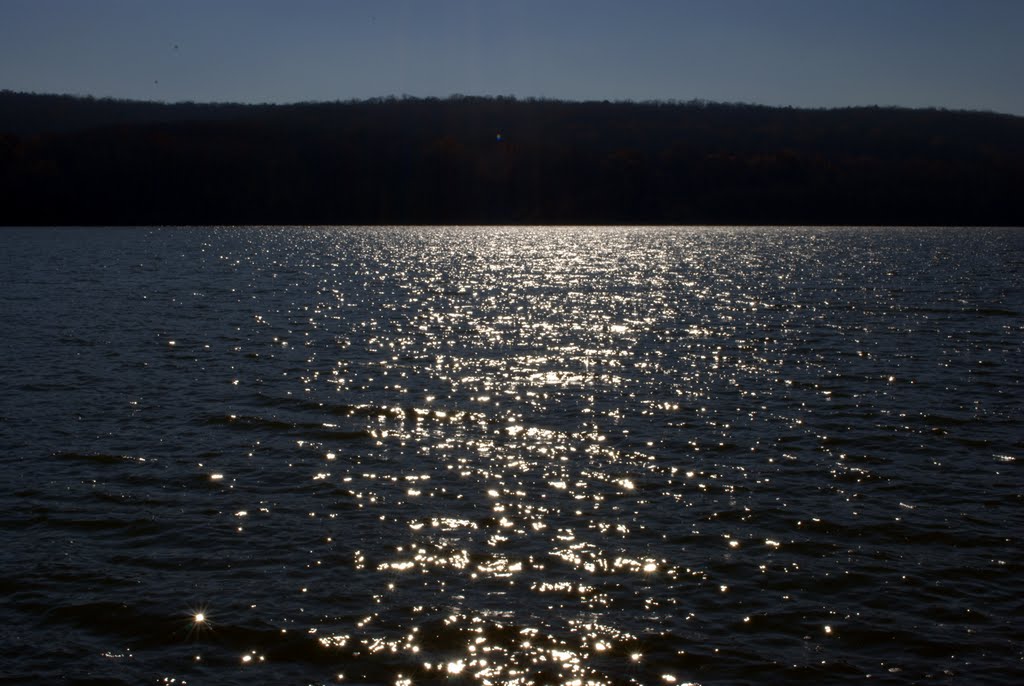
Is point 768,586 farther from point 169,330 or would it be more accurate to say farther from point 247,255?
point 247,255

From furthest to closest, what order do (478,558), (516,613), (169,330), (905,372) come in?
(169,330) → (905,372) → (478,558) → (516,613)

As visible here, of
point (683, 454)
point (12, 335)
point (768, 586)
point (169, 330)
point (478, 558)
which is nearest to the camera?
point (768, 586)

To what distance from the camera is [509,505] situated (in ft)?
55.3

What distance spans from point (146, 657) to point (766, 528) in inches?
367

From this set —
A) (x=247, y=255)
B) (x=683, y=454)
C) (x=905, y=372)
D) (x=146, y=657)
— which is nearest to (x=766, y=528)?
(x=683, y=454)

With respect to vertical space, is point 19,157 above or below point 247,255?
above

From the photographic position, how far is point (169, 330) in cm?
3903

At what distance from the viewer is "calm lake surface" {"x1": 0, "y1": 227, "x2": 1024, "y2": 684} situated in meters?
11.6

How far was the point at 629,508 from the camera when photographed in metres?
16.7

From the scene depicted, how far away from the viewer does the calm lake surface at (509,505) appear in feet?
38.0

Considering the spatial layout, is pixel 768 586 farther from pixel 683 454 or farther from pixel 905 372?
pixel 905 372

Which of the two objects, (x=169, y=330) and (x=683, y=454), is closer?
(x=683, y=454)

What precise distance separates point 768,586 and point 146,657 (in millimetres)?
7908

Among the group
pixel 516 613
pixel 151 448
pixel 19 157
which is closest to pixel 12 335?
pixel 151 448
